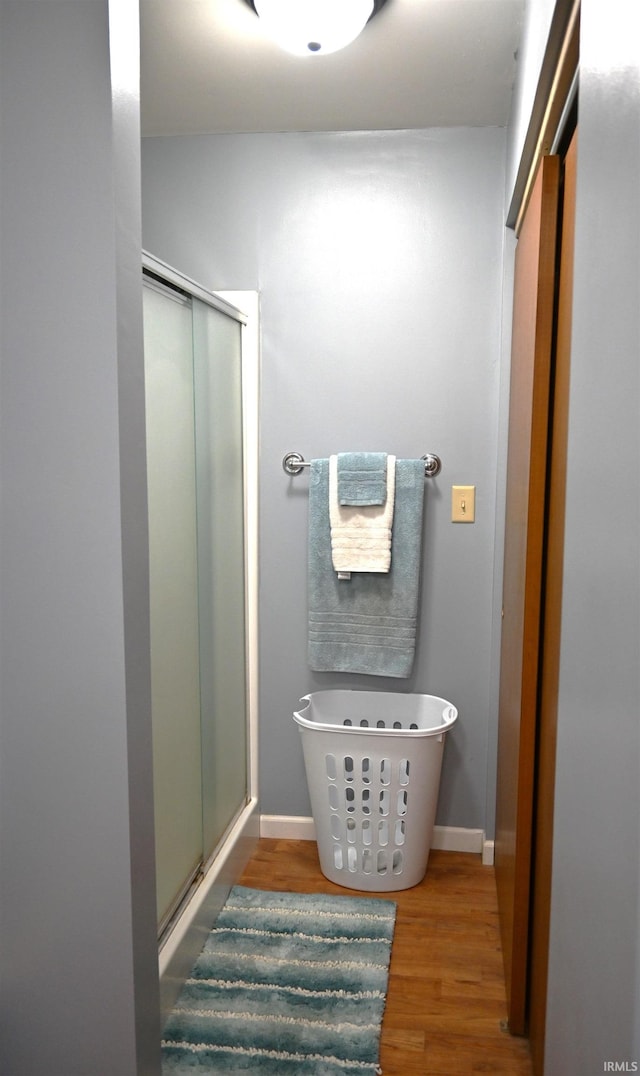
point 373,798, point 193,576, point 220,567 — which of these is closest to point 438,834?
point 373,798

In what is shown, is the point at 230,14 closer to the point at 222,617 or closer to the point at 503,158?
the point at 503,158

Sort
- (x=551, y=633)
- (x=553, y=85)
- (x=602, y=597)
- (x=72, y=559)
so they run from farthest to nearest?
1. (x=551, y=633)
2. (x=553, y=85)
3. (x=72, y=559)
4. (x=602, y=597)

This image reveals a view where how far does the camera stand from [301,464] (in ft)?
8.87

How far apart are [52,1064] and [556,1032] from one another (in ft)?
2.74

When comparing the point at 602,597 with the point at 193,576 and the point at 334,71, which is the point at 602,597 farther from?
the point at 334,71

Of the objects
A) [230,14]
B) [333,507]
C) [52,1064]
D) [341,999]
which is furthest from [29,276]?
[341,999]

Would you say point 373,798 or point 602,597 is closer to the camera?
point 602,597

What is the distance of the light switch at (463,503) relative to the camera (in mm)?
2643

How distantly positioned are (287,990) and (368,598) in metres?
1.13

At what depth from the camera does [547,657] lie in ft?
5.40

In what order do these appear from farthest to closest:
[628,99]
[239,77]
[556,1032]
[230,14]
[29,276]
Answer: [239,77] → [230,14] → [29,276] → [556,1032] → [628,99]

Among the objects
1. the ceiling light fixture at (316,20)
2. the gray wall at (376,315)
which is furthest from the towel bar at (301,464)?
the ceiling light fixture at (316,20)

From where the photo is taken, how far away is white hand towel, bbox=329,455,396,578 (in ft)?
8.43

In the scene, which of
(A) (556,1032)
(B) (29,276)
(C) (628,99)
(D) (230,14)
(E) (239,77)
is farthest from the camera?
(E) (239,77)
